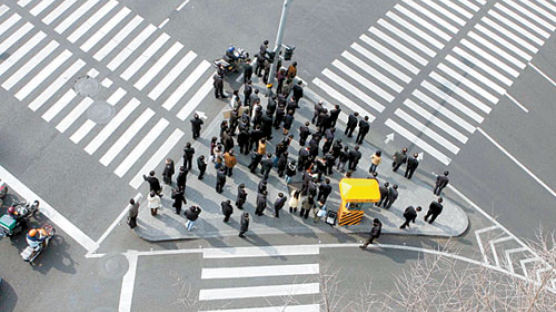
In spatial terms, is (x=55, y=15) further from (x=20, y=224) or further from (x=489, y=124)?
(x=489, y=124)

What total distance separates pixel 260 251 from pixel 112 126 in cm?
869

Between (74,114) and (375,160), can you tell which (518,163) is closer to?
(375,160)

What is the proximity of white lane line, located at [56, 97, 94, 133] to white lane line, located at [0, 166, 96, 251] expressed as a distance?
9.78 ft

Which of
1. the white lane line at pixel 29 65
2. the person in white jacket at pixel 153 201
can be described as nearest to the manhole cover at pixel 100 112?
the white lane line at pixel 29 65

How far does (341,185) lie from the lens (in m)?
23.1

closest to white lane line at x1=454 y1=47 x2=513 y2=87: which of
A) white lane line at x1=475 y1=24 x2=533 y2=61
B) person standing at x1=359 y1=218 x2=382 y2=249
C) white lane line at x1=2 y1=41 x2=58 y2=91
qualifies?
white lane line at x1=475 y1=24 x2=533 y2=61

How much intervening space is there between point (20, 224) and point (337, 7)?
19600 mm

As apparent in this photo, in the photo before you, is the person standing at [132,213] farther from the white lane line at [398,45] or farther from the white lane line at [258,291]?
the white lane line at [398,45]

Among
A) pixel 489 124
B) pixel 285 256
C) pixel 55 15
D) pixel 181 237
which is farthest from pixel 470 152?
pixel 55 15

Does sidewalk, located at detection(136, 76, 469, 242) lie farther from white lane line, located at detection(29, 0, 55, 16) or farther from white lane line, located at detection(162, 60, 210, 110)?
white lane line, located at detection(29, 0, 55, 16)

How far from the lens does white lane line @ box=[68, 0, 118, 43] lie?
27.8 m

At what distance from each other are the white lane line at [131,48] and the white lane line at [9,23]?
522 cm

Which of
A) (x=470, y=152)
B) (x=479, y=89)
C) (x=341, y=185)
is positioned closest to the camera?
(x=341, y=185)

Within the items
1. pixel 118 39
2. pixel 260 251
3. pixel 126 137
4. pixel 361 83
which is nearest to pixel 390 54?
pixel 361 83
